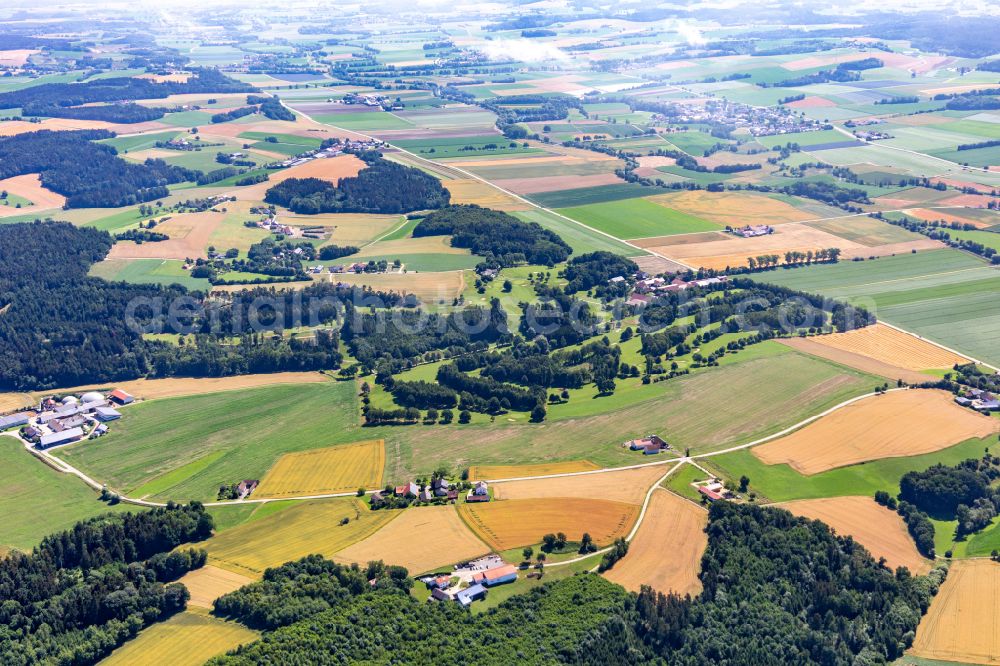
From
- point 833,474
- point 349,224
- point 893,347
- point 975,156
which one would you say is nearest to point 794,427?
point 833,474

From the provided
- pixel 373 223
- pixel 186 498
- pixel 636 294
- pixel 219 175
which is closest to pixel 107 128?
pixel 219 175

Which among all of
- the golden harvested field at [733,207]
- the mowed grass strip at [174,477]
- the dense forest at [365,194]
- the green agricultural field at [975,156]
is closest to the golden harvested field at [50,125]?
the dense forest at [365,194]

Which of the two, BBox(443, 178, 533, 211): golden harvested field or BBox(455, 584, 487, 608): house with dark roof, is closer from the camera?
BBox(455, 584, 487, 608): house with dark roof

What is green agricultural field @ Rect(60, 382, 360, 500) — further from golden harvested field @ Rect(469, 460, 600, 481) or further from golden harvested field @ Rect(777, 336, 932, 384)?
golden harvested field @ Rect(777, 336, 932, 384)

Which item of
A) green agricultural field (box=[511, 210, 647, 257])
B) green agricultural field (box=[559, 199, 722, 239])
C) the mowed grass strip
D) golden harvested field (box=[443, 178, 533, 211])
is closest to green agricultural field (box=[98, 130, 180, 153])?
golden harvested field (box=[443, 178, 533, 211])

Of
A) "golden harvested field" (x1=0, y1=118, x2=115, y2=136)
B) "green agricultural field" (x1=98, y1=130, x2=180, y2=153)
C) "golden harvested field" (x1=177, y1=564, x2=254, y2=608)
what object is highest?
"golden harvested field" (x1=0, y1=118, x2=115, y2=136)

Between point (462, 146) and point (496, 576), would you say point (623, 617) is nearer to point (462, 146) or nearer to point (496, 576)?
point (496, 576)
